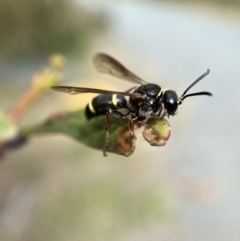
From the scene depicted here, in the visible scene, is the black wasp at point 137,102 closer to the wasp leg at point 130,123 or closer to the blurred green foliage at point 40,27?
the wasp leg at point 130,123

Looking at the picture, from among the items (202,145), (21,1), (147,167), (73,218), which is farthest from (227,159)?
(21,1)

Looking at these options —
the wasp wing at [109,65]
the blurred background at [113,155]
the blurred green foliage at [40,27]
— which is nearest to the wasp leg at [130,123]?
the wasp wing at [109,65]

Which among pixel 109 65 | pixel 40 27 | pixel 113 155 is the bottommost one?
pixel 113 155

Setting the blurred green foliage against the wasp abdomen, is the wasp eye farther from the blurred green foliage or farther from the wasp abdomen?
the blurred green foliage

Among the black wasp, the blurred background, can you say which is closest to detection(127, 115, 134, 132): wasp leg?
the black wasp

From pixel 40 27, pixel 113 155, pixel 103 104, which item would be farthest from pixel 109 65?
pixel 40 27

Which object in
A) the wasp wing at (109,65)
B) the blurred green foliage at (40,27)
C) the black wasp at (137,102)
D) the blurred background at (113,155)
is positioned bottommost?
the blurred background at (113,155)

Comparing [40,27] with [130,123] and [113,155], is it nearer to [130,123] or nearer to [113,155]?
[113,155]
